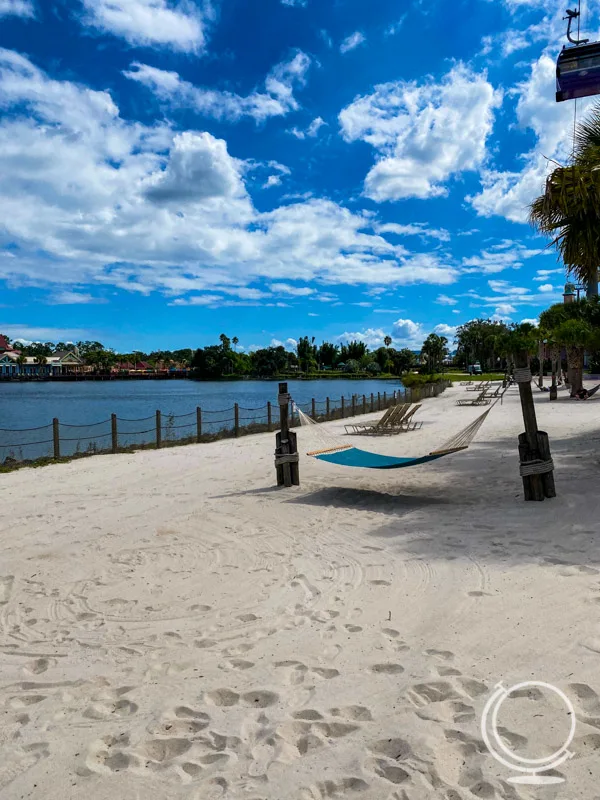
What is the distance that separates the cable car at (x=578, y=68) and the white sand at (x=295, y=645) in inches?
486

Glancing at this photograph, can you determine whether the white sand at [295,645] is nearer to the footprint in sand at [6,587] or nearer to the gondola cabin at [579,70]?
the footprint in sand at [6,587]

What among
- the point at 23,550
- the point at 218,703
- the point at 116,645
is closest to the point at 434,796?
the point at 218,703

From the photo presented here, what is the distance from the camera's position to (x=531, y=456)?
17.8ft

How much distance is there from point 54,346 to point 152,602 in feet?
481

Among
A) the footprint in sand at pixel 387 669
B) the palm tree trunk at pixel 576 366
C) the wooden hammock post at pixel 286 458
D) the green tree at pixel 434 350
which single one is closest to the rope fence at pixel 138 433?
the wooden hammock post at pixel 286 458

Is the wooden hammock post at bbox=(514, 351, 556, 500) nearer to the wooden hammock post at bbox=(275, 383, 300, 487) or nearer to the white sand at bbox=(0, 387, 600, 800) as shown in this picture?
the white sand at bbox=(0, 387, 600, 800)

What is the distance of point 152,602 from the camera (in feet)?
11.3

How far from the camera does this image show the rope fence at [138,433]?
11320mm

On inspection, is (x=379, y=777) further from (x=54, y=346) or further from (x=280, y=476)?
(x=54, y=346)

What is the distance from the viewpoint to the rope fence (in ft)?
37.1

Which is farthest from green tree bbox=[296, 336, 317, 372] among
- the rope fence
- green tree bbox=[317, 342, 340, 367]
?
the rope fence

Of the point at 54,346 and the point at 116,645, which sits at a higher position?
the point at 54,346

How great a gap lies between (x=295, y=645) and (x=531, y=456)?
3.52 m

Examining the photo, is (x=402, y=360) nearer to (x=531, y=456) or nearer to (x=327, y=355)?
(x=327, y=355)
